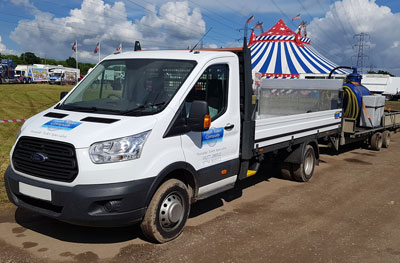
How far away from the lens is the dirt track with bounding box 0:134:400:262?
4137 millimetres

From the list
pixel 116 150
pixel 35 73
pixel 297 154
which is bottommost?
pixel 297 154

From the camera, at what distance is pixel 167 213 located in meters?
4.27

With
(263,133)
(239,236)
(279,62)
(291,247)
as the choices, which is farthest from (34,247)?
(279,62)

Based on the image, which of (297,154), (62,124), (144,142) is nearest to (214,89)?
(144,142)

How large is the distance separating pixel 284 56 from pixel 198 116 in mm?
19109

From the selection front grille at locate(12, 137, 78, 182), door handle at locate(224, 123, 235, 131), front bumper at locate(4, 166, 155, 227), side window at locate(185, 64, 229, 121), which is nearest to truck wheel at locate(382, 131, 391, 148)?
door handle at locate(224, 123, 235, 131)

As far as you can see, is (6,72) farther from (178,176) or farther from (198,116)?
(198,116)

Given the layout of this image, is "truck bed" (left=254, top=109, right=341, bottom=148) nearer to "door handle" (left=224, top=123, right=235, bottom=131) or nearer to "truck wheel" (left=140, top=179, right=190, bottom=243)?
"door handle" (left=224, top=123, right=235, bottom=131)

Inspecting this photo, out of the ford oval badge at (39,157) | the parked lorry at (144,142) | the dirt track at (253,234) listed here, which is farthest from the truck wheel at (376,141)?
the ford oval badge at (39,157)

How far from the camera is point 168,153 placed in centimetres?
412

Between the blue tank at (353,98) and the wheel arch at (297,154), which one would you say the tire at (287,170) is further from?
the blue tank at (353,98)

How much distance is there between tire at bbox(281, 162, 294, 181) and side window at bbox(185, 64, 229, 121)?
10.7 feet

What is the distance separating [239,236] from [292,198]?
2.20m

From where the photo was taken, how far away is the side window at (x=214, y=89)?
4.63 metres
